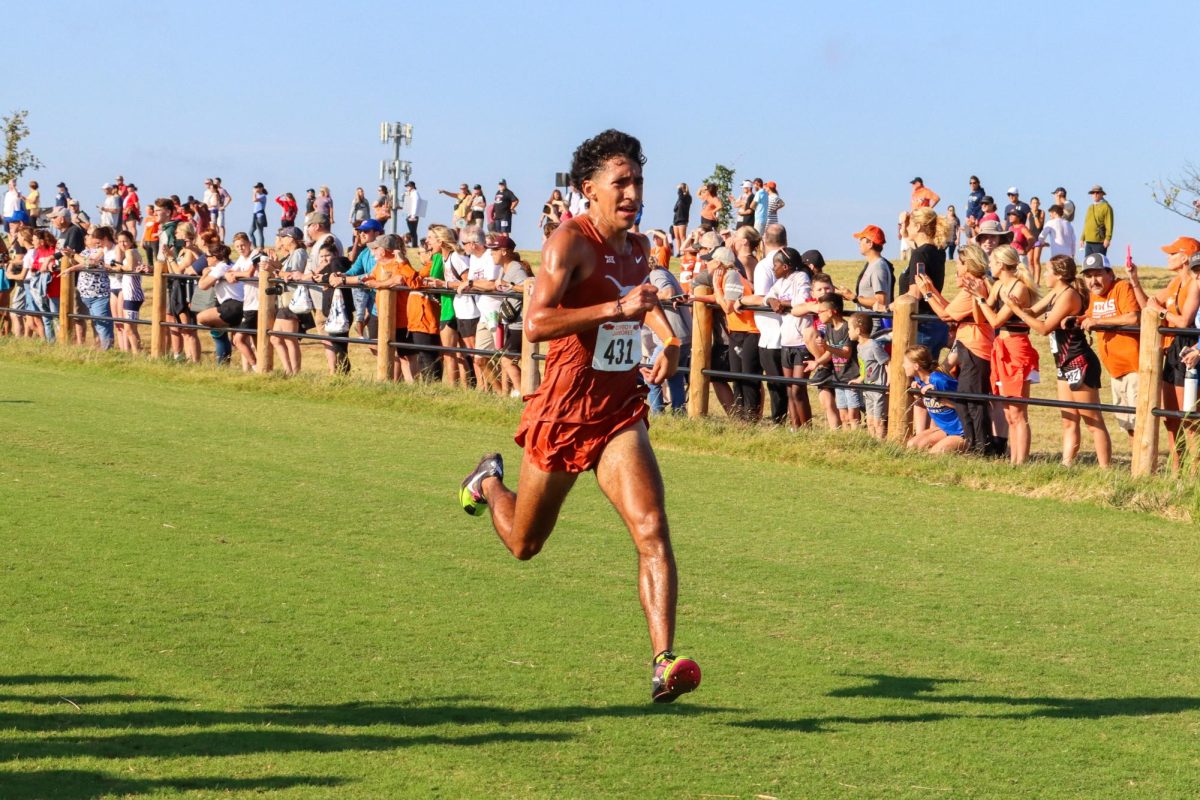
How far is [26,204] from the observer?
4119 cm

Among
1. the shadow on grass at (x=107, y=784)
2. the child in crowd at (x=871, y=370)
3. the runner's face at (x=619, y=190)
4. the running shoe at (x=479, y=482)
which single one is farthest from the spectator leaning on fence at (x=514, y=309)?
the shadow on grass at (x=107, y=784)

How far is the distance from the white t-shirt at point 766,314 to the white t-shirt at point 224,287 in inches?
276

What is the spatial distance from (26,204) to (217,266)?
23.6 m

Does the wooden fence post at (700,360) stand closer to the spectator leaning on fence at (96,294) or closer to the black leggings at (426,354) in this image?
the black leggings at (426,354)

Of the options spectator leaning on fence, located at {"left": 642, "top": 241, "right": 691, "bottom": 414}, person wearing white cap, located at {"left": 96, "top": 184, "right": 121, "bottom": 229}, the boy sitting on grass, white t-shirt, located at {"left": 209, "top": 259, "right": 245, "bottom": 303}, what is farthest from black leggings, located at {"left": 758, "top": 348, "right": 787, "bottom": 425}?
person wearing white cap, located at {"left": 96, "top": 184, "right": 121, "bottom": 229}

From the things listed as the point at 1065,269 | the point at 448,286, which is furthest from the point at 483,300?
the point at 1065,269

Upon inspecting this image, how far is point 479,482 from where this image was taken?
738cm

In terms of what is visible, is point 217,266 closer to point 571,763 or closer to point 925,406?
point 925,406

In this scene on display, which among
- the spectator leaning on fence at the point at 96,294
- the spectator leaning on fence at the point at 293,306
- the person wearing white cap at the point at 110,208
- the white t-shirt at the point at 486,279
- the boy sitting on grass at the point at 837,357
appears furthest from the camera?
the person wearing white cap at the point at 110,208

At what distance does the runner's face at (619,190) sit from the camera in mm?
6277

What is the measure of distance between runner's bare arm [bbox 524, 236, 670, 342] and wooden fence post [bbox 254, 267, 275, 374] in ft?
44.4

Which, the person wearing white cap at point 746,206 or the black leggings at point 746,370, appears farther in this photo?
the person wearing white cap at point 746,206

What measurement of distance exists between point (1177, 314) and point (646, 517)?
8555 mm

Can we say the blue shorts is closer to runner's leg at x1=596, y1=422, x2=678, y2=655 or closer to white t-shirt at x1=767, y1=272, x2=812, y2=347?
white t-shirt at x1=767, y1=272, x2=812, y2=347
